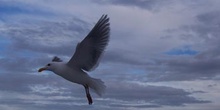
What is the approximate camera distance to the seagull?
23.8 feet

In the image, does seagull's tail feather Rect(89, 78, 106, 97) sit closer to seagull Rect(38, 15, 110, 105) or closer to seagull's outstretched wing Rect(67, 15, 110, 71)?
seagull Rect(38, 15, 110, 105)

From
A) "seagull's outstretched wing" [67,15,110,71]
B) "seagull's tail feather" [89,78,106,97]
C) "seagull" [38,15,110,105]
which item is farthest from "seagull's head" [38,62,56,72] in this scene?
"seagull's tail feather" [89,78,106,97]

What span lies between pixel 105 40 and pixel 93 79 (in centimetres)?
99

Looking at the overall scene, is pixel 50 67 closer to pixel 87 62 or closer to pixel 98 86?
pixel 87 62

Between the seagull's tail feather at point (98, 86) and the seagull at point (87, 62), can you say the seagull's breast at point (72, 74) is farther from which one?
the seagull's tail feather at point (98, 86)

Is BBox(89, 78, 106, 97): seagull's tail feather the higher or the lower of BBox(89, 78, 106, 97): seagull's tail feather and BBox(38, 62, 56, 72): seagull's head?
the lower

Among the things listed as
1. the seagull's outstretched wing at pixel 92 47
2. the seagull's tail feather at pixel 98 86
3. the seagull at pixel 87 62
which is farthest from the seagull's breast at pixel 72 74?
the seagull's tail feather at pixel 98 86

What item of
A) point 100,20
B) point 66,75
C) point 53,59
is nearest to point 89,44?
point 100,20

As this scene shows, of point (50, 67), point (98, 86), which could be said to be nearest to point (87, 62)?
point (98, 86)

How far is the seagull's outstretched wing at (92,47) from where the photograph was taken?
783cm

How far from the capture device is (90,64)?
8.32m

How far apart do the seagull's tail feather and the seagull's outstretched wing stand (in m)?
0.36

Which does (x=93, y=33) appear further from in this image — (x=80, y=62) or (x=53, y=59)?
(x=53, y=59)

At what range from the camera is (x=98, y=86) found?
27.3ft
